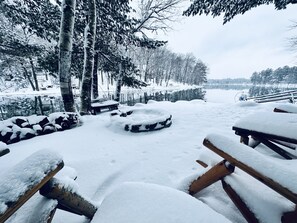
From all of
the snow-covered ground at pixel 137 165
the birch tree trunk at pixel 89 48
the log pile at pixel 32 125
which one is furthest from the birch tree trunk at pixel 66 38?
the snow-covered ground at pixel 137 165

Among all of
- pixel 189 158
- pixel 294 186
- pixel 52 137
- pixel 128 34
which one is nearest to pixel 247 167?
pixel 294 186

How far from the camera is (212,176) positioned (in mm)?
1797

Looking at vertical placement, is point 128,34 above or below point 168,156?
above

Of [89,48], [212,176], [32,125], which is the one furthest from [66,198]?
[89,48]

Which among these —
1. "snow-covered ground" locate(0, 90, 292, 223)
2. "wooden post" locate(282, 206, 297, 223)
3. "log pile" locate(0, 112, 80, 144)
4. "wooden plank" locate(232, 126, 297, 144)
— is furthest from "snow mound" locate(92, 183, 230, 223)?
"log pile" locate(0, 112, 80, 144)

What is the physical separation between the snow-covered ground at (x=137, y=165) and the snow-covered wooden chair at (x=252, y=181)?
233 millimetres

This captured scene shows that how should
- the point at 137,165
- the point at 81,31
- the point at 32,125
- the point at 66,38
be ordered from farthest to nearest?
the point at 81,31, the point at 66,38, the point at 32,125, the point at 137,165

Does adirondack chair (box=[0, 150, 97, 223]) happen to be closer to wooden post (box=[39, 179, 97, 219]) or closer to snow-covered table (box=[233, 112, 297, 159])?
wooden post (box=[39, 179, 97, 219])

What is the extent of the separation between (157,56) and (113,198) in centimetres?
4697

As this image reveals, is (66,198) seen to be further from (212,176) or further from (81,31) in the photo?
(81,31)

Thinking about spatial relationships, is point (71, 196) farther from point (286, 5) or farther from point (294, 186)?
point (286, 5)

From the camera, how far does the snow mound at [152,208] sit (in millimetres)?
993

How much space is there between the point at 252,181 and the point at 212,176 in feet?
1.48

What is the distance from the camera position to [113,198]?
1.21 m
